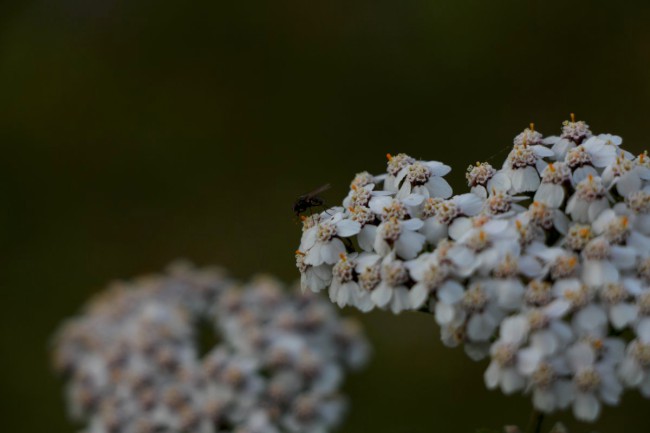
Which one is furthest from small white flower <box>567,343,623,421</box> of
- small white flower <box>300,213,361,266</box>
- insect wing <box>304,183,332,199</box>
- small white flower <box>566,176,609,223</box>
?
insect wing <box>304,183,332,199</box>

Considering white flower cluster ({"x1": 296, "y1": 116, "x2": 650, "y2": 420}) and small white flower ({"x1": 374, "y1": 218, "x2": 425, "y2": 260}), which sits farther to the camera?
small white flower ({"x1": 374, "y1": 218, "x2": 425, "y2": 260})

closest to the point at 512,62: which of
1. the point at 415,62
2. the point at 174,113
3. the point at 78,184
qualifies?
the point at 415,62

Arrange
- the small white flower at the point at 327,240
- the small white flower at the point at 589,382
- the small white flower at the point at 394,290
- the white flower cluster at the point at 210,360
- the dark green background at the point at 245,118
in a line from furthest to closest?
the dark green background at the point at 245,118, the white flower cluster at the point at 210,360, the small white flower at the point at 327,240, the small white flower at the point at 394,290, the small white flower at the point at 589,382

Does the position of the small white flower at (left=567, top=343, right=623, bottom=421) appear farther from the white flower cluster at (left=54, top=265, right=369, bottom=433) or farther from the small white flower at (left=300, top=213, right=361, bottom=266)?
the white flower cluster at (left=54, top=265, right=369, bottom=433)

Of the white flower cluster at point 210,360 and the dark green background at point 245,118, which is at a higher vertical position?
the dark green background at point 245,118

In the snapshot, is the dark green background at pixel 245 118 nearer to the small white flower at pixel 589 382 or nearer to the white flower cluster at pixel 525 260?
the white flower cluster at pixel 525 260

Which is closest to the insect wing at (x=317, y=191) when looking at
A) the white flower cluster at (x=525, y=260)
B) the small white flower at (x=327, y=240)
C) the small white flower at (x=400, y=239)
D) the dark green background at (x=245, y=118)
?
the white flower cluster at (x=525, y=260)

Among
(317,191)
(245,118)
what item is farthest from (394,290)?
(245,118)
